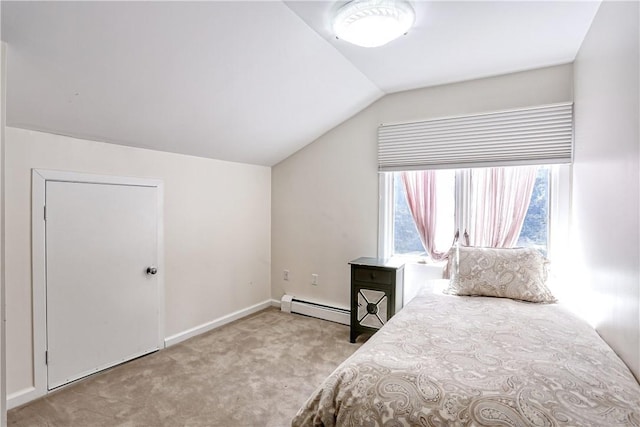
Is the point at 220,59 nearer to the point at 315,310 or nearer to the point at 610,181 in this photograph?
the point at 610,181

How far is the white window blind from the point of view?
103 inches

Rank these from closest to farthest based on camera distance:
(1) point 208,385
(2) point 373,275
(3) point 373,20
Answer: (3) point 373,20 → (1) point 208,385 → (2) point 373,275

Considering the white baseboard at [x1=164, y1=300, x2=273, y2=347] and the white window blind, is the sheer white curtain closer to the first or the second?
the white window blind

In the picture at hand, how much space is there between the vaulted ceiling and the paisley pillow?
1.55m

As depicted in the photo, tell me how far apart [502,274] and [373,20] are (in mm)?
1976

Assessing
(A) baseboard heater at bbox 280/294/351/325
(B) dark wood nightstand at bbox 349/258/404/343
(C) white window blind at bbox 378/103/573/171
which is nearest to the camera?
(C) white window blind at bbox 378/103/573/171

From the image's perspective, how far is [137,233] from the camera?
2.75 m

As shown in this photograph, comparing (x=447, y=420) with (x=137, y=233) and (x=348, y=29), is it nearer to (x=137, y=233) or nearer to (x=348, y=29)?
(x=348, y=29)

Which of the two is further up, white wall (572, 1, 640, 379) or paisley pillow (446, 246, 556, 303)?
white wall (572, 1, 640, 379)

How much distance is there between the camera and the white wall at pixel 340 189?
9.76 ft

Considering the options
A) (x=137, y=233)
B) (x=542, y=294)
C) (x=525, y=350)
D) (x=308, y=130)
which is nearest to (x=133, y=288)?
(x=137, y=233)

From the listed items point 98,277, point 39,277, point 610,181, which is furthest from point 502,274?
point 39,277

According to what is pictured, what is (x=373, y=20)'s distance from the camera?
187 cm

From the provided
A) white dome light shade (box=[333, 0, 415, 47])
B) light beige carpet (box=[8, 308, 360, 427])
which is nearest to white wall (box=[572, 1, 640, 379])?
white dome light shade (box=[333, 0, 415, 47])
